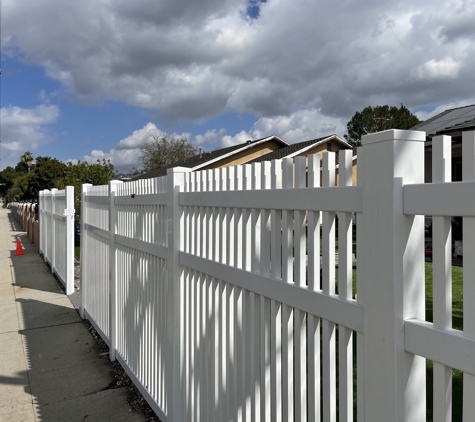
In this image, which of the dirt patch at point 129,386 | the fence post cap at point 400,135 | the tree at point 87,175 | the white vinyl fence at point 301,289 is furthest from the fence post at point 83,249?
the tree at point 87,175

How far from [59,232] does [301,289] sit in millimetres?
8828

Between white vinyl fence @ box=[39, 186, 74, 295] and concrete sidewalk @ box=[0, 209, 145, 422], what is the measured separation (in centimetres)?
66

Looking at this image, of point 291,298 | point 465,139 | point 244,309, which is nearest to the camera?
point 465,139

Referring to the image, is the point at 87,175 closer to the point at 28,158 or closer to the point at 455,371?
the point at 455,371

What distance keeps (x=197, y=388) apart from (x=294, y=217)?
1.67 metres

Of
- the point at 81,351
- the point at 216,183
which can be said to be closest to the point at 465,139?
the point at 216,183

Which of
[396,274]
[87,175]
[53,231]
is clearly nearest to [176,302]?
[396,274]

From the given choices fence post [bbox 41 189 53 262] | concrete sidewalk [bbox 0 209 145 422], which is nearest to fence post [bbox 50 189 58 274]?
fence post [bbox 41 189 53 262]

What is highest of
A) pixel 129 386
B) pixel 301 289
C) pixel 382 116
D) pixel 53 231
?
pixel 382 116

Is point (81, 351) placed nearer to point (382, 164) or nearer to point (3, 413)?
point (3, 413)

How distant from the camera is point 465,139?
4.20 feet

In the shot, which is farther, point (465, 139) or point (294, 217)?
point (294, 217)

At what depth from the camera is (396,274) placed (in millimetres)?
1414

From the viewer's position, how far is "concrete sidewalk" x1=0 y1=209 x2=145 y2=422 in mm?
3934
